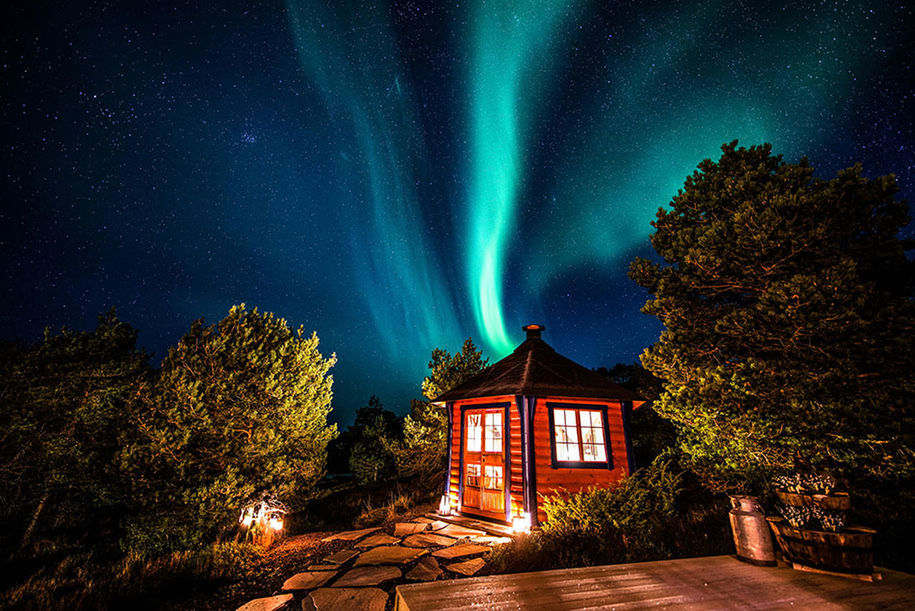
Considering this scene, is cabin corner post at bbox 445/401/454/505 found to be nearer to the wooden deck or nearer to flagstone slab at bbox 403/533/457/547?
flagstone slab at bbox 403/533/457/547

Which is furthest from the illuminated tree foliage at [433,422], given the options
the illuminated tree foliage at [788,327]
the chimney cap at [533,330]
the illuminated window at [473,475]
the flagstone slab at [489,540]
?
the illuminated tree foliage at [788,327]

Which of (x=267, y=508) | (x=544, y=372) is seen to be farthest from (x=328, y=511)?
(x=544, y=372)

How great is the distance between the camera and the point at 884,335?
4262mm

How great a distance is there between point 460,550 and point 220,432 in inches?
215

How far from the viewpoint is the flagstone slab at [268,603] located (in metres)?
4.22

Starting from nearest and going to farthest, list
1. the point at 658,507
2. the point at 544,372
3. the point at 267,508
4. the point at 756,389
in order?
1. the point at 756,389
2. the point at 658,507
3. the point at 267,508
4. the point at 544,372

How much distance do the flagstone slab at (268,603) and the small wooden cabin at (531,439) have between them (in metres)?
4.92

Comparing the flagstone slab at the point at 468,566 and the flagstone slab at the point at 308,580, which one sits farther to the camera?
the flagstone slab at the point at 468,566

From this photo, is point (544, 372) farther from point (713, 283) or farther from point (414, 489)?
point (414, 489)

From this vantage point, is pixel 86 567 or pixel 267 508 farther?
pixel 267 508

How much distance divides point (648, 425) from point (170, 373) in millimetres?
16036

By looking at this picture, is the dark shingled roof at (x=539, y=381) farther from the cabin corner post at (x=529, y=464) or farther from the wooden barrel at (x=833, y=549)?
the wooden barrel at (x=833, y=549)

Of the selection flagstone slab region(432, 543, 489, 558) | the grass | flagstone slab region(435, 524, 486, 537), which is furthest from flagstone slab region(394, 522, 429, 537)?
the grass

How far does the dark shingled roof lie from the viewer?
8562mm
